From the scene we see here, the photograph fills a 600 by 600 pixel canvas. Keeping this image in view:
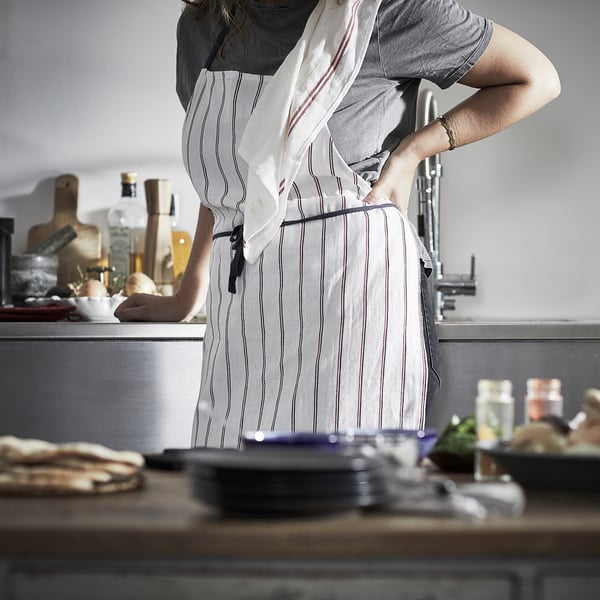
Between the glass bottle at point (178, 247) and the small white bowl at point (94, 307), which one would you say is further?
the glass bottle at point (178, 247)

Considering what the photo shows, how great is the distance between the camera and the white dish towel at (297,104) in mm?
1451

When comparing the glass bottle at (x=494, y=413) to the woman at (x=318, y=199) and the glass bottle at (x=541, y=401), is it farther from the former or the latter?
the woman at (x=318, y=199)

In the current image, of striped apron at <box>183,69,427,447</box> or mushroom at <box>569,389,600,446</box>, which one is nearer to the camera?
mushroom at <box>569,389,600,446</box>

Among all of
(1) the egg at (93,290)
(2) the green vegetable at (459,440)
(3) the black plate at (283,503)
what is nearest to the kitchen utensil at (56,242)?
(1) the egg at (93,290)

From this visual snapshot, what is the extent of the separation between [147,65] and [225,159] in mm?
1203

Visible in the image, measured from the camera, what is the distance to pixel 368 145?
156cm

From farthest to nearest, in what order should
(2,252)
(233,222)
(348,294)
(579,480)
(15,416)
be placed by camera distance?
1. (2,252)
2. (15,416)
3. (233,222)
4. (348,294)
5. (579,480)

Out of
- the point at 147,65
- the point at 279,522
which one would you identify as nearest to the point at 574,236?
the point at 147,65

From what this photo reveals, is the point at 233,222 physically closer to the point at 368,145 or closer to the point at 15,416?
the point at 368,145

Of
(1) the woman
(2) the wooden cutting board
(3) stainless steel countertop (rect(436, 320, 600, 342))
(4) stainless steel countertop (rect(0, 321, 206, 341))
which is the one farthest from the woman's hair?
(2) the wooden cutting board

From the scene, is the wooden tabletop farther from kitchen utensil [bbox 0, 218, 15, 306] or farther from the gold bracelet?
kitchen utensil [bbox 0, 218, 15, 306]

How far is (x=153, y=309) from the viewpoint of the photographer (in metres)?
1.96

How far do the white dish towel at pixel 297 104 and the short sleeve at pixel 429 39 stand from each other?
0.05m

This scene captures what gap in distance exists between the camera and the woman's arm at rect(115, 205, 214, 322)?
5.98 feet
